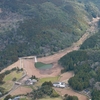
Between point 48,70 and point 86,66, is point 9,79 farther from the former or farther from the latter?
point 86,66

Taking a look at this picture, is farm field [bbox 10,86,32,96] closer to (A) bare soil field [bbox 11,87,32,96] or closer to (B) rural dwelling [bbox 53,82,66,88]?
(A) bare soil field [bbox 11,87,32,96]

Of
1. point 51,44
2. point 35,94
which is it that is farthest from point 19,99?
point 51,44

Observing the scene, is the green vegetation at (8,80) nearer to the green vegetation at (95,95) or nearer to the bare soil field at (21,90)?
the bare soil field at (21,90)

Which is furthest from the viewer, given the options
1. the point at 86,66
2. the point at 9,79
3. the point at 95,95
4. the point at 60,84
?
the point at 86,66

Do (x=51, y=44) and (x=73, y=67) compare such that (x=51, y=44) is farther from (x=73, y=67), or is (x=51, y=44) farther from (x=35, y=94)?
(x=35, y=94)

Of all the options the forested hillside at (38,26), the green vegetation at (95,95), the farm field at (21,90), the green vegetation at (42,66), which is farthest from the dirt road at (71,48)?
the green vegetation at (95,95)

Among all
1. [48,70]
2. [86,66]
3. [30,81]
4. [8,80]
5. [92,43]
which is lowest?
[8,80]

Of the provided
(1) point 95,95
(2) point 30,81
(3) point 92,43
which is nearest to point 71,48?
(3) point 92,43

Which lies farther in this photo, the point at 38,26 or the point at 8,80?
the point at 38,26

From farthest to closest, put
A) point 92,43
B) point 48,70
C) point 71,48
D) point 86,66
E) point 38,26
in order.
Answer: point 38,26 → point 71,48 → point 92,43 → point 48,70 → point 86,66
